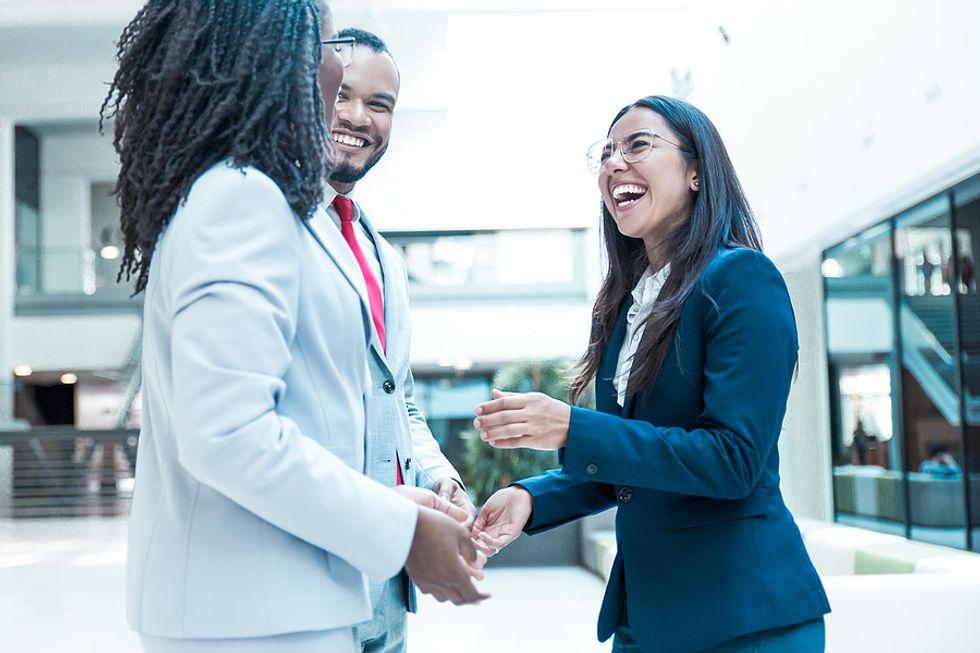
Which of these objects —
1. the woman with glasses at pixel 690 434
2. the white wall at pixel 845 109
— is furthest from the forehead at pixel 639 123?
the white wall at pixel 845 109

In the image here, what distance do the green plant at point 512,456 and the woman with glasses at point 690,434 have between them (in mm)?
8737

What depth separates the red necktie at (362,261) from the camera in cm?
195

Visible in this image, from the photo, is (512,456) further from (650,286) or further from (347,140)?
(650,286)

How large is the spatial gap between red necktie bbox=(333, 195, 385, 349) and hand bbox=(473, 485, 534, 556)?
0.37 meters

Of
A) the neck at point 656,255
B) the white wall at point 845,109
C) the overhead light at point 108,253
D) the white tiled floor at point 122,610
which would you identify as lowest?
the white tiled floor at point 122,610

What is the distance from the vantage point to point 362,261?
2020 millimetres

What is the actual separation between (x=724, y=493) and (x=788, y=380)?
23cm

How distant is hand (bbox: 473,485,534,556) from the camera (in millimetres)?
1851

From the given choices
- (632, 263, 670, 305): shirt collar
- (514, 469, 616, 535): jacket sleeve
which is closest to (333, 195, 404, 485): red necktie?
(514, 469, 616, 535): jacket sleeve

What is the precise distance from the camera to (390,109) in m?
2.59

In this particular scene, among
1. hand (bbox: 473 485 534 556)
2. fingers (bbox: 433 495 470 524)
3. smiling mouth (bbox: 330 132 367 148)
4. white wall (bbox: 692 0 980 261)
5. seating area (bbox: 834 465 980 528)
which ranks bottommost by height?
seating area (bbox: 834 465 980 528)

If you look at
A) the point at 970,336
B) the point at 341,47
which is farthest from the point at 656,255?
the point at 970,336

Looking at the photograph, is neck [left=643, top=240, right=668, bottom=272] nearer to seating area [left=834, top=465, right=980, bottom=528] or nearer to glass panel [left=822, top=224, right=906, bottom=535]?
seating area [left=834, top=465, right=980, bottom=528]

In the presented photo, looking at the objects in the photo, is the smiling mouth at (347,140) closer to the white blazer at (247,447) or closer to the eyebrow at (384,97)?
the eyebrow at (384,97)
